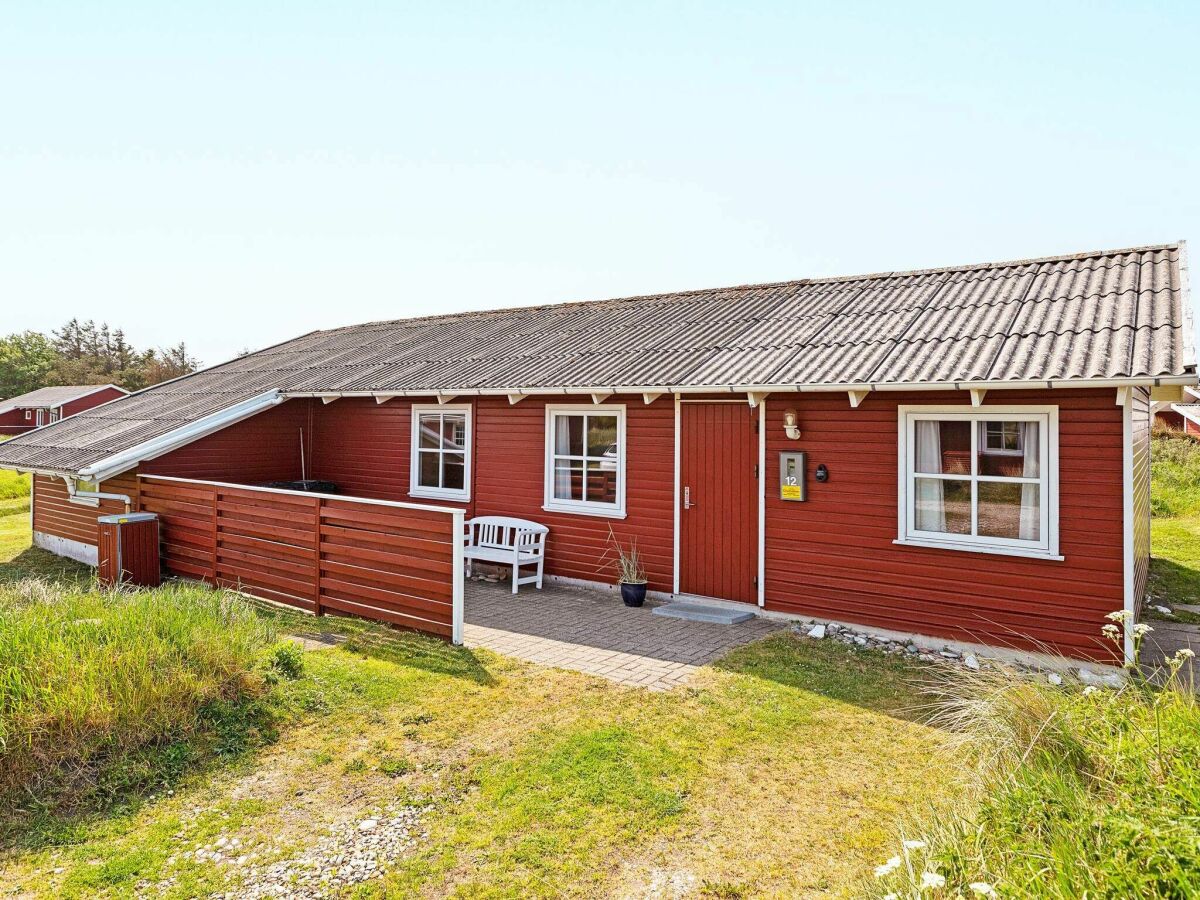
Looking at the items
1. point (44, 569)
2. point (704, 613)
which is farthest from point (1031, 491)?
point (44, 569)

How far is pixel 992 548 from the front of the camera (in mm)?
6887

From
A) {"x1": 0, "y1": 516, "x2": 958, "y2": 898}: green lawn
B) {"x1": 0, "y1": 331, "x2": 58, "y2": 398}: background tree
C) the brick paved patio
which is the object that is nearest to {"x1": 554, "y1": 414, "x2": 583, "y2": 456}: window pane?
the brick paved patio

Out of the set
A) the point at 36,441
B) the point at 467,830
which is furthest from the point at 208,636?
the point at 36,441

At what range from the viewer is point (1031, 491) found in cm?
675

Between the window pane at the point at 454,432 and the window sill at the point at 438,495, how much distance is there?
71 cm

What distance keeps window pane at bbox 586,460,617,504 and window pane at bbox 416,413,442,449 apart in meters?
3.04

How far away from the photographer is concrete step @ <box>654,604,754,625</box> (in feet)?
26.9

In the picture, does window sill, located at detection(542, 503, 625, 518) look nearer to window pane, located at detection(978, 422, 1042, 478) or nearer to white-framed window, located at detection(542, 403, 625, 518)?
white-framed window, located at detection(542, 403, 625, 518)

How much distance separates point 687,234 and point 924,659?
10042 millimetres

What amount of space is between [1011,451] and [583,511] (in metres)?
5.18

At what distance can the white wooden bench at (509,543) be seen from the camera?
9898mm

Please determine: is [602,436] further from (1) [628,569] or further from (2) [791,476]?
(2) [791,476]

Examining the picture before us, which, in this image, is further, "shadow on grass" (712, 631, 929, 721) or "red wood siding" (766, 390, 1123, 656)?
"red wood siding" (766, 390, 1123, 656)

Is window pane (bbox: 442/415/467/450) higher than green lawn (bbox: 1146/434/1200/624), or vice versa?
window pane (bbox: 442/415/467/450)
